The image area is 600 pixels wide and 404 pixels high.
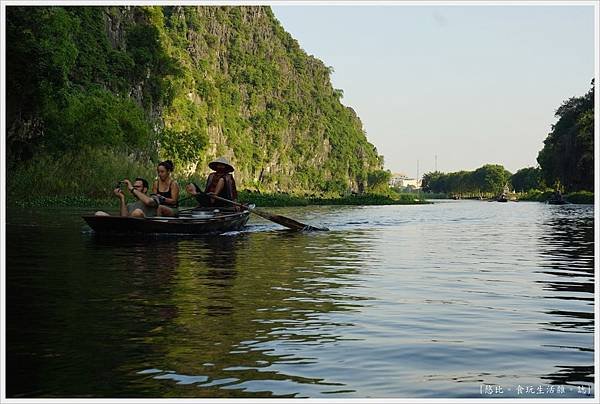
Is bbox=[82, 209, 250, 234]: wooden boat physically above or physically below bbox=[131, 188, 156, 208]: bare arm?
below

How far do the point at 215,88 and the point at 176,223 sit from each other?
334 ft

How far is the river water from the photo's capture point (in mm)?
5793

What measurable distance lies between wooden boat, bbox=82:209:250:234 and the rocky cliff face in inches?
365

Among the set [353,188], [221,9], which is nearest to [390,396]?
[221,9]

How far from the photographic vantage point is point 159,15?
94875 millimetres

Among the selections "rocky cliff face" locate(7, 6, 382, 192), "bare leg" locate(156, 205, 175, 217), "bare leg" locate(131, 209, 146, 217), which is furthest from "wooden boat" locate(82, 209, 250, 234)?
"rocky cliff face" locate(7, 6, 382, 192)

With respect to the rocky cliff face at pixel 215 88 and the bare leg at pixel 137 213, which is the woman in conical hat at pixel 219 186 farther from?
the rocky cliff face at pixel 215 88

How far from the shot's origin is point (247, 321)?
8.19 m

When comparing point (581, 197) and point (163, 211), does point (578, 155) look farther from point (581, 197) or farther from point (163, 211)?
point (163, 211)

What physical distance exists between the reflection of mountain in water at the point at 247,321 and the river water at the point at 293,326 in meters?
0.02

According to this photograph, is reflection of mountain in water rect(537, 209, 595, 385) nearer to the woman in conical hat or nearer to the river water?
the river water

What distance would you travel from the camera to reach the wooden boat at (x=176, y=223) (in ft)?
59.7

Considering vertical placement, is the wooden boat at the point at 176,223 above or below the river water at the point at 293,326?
above

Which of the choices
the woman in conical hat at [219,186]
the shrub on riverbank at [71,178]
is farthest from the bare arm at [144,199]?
the shrub on riverbank at [71,178]
